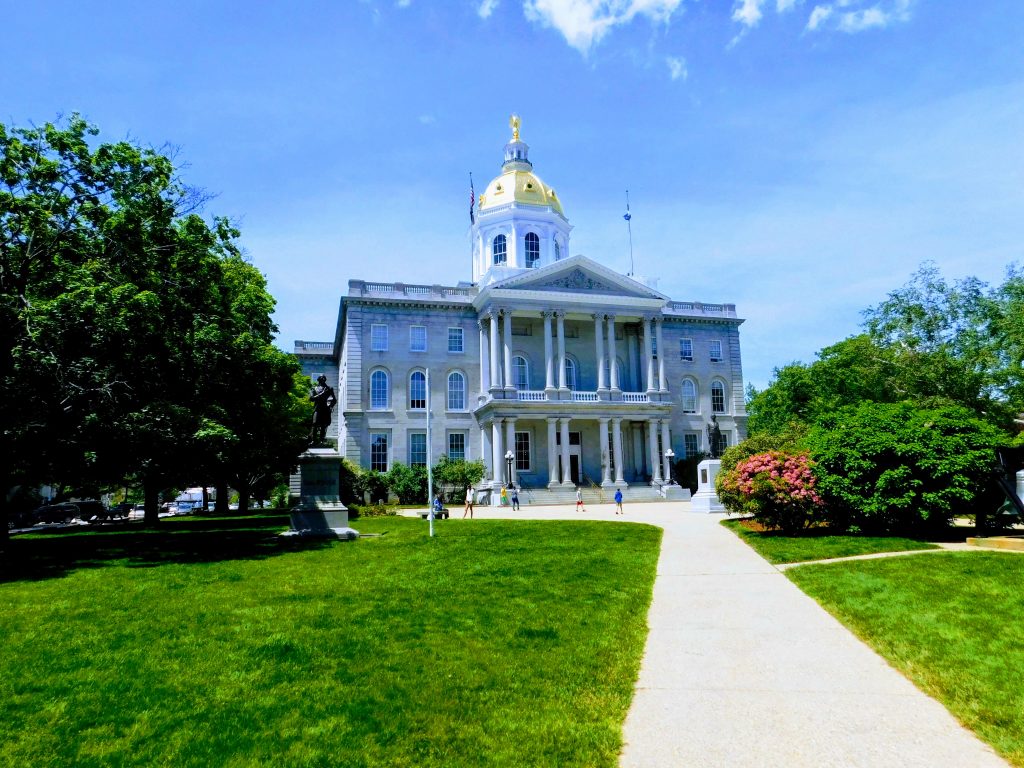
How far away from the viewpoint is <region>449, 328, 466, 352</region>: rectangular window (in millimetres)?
49031

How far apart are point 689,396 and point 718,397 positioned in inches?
104

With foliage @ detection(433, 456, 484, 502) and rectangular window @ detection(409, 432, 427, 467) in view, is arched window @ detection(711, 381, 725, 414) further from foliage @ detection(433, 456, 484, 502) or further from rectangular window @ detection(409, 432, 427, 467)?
rectangular window @ detection(409, 432, 427, 467)

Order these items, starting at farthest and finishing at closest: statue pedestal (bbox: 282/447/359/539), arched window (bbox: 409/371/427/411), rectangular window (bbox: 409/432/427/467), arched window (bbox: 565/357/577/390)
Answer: arched window (bbox: 565/357/577/390)
arched window (bbox: 409/371/427/411)
rectangular window (bbox: 409/432/427/467)
statue pedestal (bbox: 282/447/359/539)

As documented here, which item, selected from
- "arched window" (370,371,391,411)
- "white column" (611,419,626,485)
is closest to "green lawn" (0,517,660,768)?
"white column" (611,419,626,485)

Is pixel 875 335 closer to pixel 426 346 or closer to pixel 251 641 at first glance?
pixel 426 346

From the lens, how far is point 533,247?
182 ft

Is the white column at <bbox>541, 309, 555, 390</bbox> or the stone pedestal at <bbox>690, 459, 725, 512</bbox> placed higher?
the white column at <bbox>541, 309, 555, 390</bbox>

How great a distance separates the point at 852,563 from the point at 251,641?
1087 centimetres

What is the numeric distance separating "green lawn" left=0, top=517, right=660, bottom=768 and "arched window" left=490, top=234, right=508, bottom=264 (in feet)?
146

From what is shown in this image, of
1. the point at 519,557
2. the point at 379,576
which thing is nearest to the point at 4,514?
the point at 379,576

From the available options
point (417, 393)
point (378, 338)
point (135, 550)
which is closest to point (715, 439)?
point (417, 393)

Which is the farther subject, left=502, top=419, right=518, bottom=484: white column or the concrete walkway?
left=502, top=419, right=518, bottom=484: white column

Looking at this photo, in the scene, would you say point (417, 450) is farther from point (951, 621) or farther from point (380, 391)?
point (951, 621)

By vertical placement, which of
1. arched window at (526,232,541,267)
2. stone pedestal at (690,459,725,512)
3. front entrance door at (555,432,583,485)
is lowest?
stone pedestal at (690,459,725,512)
